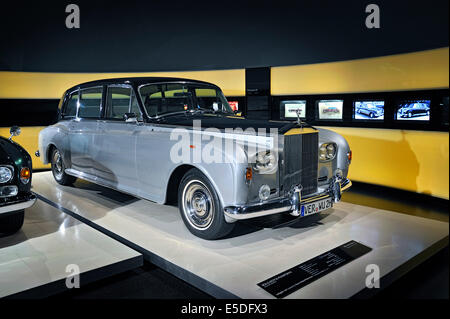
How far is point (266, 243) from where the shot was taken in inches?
147

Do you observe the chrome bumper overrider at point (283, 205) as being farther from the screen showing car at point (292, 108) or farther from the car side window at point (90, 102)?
the screen showing car at point (292, 108)

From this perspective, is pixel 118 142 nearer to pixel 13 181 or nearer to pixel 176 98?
pixel 176 98

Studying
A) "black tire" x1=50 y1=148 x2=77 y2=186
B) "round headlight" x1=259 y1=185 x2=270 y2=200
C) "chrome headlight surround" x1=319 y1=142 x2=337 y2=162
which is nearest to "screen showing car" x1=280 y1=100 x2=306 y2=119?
"chrome headlight surround" x1=319 y1=142 x2=337 y2=162

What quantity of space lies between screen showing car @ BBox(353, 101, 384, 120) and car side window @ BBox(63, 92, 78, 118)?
4710 mm

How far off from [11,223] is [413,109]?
5.56 metres

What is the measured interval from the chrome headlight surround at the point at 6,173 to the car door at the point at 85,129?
172 centimetres

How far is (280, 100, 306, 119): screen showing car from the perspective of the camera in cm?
727

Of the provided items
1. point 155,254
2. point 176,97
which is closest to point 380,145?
point 176,97

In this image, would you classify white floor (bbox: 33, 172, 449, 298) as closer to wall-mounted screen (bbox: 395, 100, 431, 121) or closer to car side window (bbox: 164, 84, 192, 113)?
car side window (bbox: 164, 84, 192, 113)

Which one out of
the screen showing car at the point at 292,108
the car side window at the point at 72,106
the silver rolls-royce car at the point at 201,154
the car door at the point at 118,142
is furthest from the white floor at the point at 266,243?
the screen showing car at the point at 292,108

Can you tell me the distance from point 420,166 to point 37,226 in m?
5.34

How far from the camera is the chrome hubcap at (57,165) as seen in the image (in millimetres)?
6379

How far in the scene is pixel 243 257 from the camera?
3.41 m

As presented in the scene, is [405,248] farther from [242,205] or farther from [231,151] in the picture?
[231,151]
